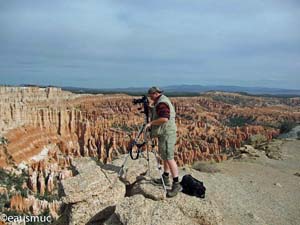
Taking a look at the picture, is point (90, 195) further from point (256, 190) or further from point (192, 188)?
point (256, 190)

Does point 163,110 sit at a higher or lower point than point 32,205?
higher

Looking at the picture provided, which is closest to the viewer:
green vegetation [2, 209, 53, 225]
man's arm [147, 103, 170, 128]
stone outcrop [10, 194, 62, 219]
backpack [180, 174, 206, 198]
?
man's arm [147, 103, 170, 128]

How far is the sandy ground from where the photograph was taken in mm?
9523

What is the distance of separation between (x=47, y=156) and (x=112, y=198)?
2726 cm

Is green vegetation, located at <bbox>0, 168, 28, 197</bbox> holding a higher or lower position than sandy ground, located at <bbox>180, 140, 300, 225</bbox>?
lower

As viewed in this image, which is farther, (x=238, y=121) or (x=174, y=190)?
(x=238, y=121)

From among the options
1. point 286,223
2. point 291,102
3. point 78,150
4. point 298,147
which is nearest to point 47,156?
point 78,150

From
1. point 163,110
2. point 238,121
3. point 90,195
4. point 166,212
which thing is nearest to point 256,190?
point 166,212

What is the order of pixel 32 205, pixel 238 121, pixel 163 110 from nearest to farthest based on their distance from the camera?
pixel 163 110 < pixel 32 205 < pixel 238 121

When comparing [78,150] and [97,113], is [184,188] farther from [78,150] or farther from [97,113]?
[97,113]

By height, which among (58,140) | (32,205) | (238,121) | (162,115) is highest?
(162,115)

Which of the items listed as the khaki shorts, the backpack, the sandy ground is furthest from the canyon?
the sandy ground

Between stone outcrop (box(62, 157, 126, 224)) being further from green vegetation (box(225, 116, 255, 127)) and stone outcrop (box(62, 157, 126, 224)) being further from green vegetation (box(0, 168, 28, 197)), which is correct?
green vegetation (box(225, 116, 255, 127))

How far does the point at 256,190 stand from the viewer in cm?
1209
